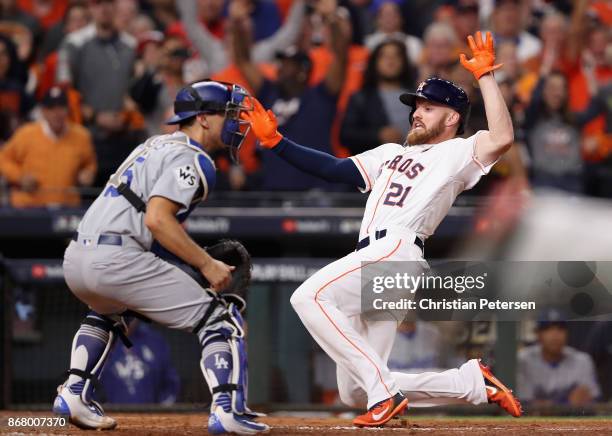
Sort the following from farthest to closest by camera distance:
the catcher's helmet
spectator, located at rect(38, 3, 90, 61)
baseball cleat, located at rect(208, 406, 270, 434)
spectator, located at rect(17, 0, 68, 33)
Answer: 1. spectator, located at rect(17, 0, 68, 33)
2. spectator, located at rect(38, 3, 90, 61)
3. the catcher's helmet
4. baseball cleat, located at rect(208, 406, 270, 434)

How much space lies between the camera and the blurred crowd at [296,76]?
9383 millimetres

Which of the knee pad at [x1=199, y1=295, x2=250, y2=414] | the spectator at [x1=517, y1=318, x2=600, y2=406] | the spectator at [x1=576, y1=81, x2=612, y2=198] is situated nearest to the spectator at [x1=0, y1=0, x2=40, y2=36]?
the spectator at [x1=576, y1=81, x2=612, y2=198]

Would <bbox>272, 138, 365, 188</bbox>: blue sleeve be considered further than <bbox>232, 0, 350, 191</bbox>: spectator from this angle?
No

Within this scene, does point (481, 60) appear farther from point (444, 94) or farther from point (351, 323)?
point (351, 323)

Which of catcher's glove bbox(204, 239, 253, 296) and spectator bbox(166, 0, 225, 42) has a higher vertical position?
spectator bbox(166, 0, 225, 42)

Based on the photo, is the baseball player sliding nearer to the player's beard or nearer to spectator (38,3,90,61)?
the player's beard

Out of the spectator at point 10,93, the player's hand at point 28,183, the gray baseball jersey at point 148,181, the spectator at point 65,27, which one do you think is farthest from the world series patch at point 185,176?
the spectator at point 65,27

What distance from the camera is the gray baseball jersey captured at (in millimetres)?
5309

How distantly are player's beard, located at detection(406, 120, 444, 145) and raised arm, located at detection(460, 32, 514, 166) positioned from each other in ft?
0.98

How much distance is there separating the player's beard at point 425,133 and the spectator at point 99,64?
460cm

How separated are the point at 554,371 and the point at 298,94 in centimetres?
309

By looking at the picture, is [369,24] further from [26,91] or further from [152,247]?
[152,247]

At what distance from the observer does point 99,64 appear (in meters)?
10.1

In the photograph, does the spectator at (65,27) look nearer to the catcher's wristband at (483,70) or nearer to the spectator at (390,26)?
the spectator at (390,26)
